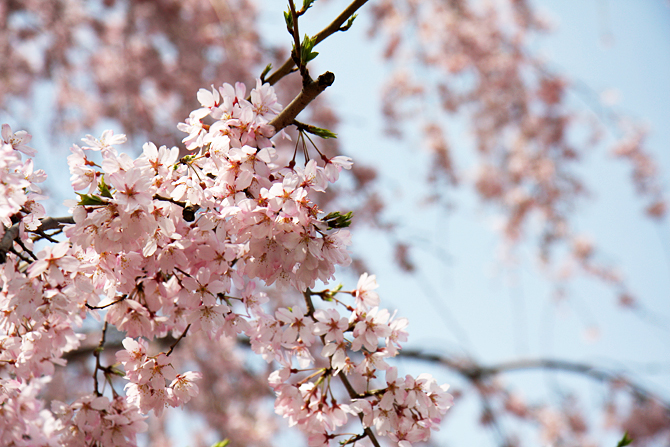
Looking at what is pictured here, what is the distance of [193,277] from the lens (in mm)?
1046

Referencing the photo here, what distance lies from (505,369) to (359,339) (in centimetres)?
355

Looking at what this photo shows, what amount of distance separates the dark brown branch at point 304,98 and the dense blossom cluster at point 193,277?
0.12ft

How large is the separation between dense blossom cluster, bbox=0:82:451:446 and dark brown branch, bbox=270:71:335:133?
4cm

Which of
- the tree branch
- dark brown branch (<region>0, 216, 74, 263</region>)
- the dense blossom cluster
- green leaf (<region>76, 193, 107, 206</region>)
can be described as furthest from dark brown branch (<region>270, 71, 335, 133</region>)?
the tree branch

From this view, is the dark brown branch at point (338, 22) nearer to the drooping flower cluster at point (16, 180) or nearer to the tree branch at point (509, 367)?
the drooping flower cluster at point (16, 180)

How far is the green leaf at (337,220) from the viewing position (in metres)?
0.99

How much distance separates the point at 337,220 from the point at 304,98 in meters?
0.26

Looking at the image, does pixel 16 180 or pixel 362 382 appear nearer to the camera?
pixel 16 180

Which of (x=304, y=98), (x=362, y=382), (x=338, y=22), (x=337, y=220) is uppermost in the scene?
(x=338, y=22)

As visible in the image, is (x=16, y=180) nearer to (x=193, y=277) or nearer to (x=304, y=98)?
(x=193, y=277)

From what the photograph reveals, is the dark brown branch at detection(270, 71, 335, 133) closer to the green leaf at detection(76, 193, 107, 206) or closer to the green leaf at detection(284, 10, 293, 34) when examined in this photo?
the green leaf at detection(284, 10, 293, 34)

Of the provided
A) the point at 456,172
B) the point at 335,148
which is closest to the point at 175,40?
the point at 335,148

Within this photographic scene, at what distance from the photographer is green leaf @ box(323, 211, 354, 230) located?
0.99 metres

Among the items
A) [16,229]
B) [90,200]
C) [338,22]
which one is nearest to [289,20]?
[338,22]
